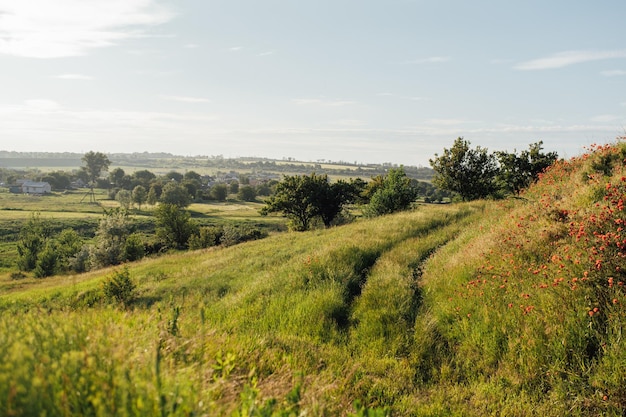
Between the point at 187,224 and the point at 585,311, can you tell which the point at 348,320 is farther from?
the point at 187,224

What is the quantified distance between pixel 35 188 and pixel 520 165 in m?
196

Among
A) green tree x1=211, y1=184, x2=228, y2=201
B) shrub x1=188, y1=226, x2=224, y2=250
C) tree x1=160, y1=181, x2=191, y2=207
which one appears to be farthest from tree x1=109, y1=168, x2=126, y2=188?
shrub x1=188, y1=226, x2=224, y2=250

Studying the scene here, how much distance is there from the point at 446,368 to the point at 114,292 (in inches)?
603

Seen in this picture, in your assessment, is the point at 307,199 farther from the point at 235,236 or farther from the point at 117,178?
the point at 117,178

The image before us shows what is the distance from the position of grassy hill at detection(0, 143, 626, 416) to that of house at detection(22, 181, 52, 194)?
19374 centimetres

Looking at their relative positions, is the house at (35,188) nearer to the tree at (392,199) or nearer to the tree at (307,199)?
the tree at (307,199)

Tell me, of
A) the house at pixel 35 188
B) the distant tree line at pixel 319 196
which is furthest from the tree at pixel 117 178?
the distant tree line at pixel 319 196

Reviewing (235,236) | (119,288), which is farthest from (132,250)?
(119,288)

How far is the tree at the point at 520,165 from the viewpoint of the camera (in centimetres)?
3591

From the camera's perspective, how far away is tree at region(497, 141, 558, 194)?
35.9 metres

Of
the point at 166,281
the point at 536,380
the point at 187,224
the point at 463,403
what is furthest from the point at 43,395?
the point at 187,224

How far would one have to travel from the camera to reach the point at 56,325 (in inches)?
154

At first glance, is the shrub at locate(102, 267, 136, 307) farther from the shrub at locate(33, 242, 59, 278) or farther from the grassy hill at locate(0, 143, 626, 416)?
the shrub at locate(33, 242, 59, 278)

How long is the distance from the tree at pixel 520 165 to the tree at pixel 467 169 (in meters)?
1.90
